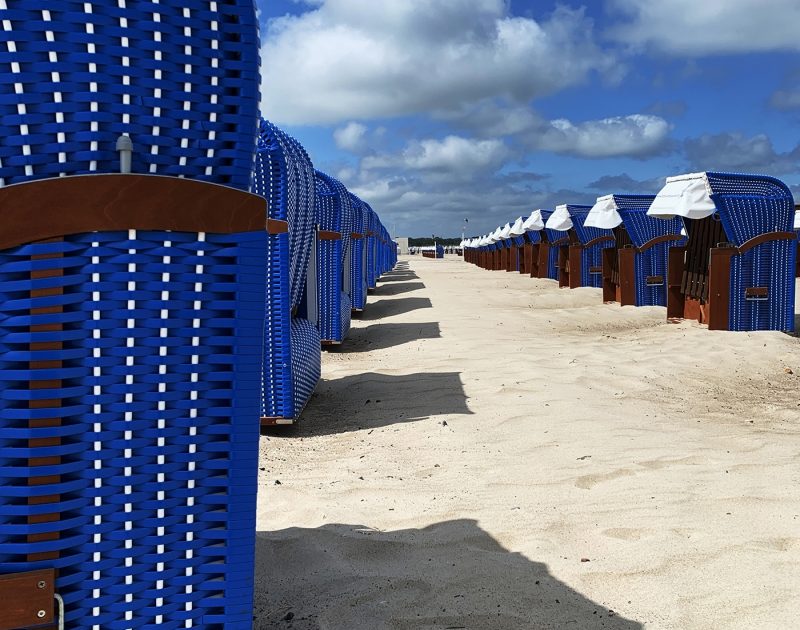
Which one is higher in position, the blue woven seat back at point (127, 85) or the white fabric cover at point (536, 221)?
the white fabric cover at point (536, 221)

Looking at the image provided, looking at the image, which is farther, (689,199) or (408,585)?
(689,199)

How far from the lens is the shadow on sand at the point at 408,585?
2275 mm

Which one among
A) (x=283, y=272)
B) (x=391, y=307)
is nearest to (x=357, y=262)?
(x=391, y=307)

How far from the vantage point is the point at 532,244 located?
26.0 metres

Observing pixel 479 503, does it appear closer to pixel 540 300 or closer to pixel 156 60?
pixel 156 60

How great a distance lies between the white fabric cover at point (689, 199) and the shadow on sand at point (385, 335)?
345cm

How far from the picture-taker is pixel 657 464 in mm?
3930

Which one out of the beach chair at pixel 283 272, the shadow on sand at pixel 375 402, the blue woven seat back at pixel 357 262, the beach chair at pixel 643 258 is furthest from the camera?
the beach chair at pixel 643 258

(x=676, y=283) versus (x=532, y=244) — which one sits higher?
(x=532, y=244)

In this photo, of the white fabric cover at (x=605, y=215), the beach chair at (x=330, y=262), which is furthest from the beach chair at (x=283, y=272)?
the white fabric cover at (x=605, y=215)

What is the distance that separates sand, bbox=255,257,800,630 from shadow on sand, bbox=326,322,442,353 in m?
1.62

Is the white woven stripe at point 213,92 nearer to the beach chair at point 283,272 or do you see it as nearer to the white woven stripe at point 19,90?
the white woven stripe at point 19,90

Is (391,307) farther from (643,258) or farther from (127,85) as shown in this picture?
(127,85)

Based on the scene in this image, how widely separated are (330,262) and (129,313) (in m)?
6.94
